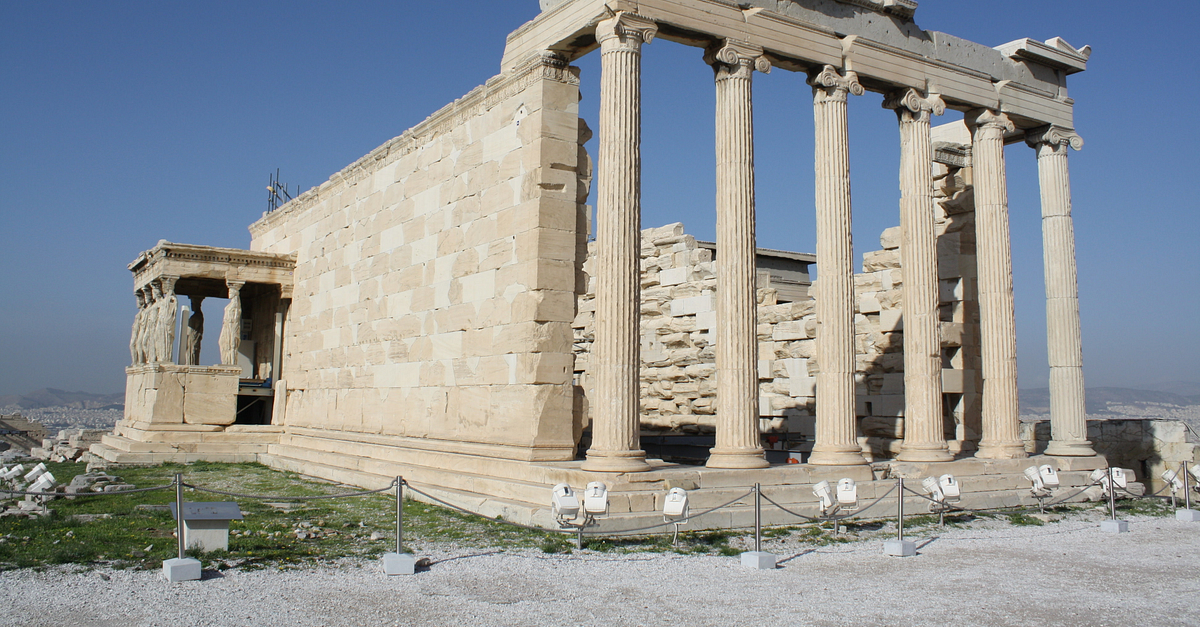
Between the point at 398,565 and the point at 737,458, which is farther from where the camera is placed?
the point at 737,458

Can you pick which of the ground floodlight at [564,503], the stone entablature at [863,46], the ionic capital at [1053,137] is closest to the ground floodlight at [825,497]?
the ground floodlight at [564,503]

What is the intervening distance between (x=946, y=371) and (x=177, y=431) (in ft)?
52.5

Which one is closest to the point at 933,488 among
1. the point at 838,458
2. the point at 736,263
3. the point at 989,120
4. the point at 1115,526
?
the point at 838,458

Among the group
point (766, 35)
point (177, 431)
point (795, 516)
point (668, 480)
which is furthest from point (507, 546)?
point (177, 431)

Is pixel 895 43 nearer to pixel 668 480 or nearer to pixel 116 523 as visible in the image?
pixel 668 480

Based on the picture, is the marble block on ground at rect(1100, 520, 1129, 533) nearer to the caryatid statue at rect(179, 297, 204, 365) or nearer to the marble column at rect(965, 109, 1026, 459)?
the marble column at rect(965, 109, 1026, 459)

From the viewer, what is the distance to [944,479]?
12789 mm

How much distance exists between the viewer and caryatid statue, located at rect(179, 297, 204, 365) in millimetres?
23156

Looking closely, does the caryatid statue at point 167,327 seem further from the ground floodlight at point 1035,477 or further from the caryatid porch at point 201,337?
the ground floodlight at point 1035,477

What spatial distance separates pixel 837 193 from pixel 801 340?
21.6ft

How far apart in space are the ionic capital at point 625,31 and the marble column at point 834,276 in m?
3.29

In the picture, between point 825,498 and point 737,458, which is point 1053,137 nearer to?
point 737,458

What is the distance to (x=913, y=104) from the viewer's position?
1565 centimetres

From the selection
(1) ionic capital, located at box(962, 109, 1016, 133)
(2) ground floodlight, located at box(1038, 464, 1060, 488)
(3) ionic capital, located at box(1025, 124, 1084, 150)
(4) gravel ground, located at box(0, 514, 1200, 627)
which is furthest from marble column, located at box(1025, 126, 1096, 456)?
(4) gravel ground, located at box(0, 514, 1200, 627)
